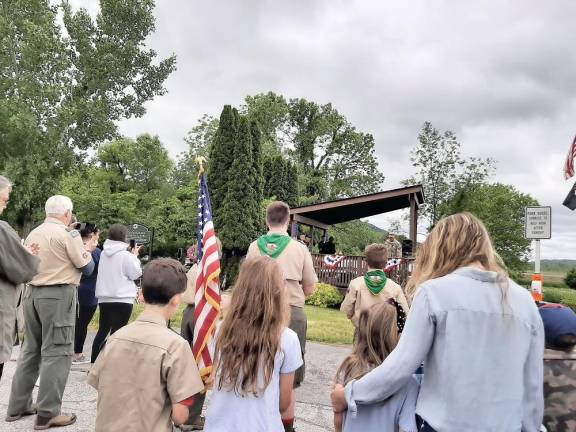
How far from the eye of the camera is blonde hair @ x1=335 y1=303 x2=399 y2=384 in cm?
239

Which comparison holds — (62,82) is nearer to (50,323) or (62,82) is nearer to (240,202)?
(240,202)

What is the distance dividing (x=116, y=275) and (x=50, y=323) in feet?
5.03

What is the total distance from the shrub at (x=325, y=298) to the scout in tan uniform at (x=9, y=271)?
38.5 ft

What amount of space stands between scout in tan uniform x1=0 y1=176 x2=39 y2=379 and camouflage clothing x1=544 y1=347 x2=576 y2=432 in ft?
11.5

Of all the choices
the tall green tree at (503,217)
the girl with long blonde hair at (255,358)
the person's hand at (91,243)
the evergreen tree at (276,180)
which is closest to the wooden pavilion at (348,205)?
the evergreen tree at (276,180)

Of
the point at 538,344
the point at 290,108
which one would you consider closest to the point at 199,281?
the point at 538,344

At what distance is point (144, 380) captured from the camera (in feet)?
7.29

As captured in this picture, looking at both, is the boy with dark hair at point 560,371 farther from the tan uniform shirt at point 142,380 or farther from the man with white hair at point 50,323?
the man with white hair at point 50,323

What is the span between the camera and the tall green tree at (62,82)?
71.5 feet

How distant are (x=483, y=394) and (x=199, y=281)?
237cm

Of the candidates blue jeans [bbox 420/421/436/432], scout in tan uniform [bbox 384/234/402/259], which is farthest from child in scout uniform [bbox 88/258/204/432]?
scout in tan uniform [bbox 384/234/402/259]

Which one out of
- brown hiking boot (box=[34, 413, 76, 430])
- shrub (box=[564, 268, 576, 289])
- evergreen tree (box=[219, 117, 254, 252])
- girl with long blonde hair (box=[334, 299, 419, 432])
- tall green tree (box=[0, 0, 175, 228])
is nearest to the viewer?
girl with long blonde hair (box=[334, 299, 419, 432])

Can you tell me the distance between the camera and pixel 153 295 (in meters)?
2.37

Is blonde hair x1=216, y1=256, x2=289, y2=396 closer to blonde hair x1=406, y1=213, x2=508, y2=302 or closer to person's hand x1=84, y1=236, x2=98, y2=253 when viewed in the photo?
blonde hair x1=406, y1=213, x2=508, y2=302
